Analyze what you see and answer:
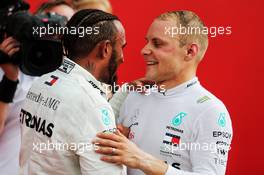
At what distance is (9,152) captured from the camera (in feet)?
6.75

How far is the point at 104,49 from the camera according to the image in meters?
1.70

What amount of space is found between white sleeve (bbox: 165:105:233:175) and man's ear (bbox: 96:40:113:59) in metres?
0.36

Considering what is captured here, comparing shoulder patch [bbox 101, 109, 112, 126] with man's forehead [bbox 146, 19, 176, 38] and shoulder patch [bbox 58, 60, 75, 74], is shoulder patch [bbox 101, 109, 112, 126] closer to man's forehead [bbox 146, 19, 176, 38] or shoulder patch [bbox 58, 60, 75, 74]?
shoulder patch [bbox 58, 60, 75, 74]

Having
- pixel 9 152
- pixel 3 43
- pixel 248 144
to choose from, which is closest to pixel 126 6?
pixel 248 144

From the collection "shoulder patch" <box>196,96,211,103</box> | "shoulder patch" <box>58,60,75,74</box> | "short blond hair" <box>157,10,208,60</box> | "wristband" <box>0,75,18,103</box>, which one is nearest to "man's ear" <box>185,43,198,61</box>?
"short blond hair" <box>157,10,208,60</box>

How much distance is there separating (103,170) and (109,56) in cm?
35

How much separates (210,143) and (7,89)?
0.64m

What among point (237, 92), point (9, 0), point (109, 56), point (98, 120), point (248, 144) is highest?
point (9, 0)

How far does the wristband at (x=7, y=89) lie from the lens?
1.47 metres

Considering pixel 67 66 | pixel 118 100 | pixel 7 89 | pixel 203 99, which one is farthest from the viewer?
pixel 118 100

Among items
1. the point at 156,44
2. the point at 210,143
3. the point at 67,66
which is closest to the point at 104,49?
the point at 67,66

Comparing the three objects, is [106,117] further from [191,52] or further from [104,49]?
[191,52]

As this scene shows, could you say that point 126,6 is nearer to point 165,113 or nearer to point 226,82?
point 226,82

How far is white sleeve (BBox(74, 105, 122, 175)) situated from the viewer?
156cm
